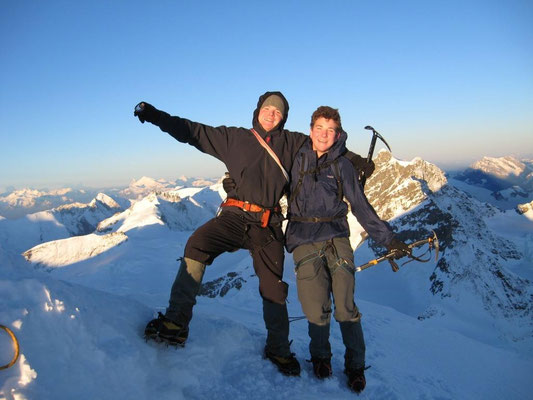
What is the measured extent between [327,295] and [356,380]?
4.73 feet

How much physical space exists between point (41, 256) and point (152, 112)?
175 meters

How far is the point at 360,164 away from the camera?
19.2 ft

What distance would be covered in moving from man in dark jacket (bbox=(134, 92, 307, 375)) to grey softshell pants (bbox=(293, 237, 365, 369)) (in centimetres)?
39

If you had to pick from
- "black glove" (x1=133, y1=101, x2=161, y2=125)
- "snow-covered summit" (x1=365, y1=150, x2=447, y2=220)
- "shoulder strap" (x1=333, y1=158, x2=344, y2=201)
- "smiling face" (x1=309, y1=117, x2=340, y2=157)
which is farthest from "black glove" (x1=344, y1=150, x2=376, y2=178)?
"snow-covered summit" (x1=365, y1=150, x2=447, y2=220)

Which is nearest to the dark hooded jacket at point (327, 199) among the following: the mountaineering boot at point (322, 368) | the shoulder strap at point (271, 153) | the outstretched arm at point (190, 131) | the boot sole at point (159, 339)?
the shoulder strap at point (271, 153)

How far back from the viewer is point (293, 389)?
195 inches

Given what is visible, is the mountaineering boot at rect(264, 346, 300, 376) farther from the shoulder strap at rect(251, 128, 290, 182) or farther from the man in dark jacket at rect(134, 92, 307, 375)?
the shoulder strap at rect(251, 128, 290, 182)

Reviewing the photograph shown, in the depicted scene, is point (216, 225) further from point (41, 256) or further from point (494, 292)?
point (41, 256)

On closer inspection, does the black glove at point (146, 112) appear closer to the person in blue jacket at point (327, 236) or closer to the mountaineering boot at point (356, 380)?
the person in blue jacket at point (327, 236)

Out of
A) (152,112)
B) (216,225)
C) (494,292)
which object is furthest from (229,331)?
(494,292)

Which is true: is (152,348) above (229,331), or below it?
above

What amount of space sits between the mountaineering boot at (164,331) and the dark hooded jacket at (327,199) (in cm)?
234

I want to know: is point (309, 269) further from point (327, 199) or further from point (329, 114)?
point (329, 114)

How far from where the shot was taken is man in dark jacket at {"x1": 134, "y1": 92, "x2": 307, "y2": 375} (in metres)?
5.18
